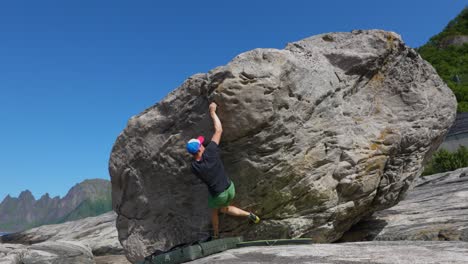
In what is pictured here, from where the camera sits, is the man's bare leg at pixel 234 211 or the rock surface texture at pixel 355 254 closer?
the rock surface texture at pixel 355 254

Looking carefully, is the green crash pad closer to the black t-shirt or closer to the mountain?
the black t-shirt

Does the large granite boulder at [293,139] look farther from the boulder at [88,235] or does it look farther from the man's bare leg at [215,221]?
the boulder at [88,235]

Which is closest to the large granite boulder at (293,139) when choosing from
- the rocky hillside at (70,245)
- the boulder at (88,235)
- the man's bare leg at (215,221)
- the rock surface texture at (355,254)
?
the man's bare leg at (215,221)

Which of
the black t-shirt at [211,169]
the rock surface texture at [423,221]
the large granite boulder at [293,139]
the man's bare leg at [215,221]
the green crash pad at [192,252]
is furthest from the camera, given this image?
the rock surface texture at [423,221]

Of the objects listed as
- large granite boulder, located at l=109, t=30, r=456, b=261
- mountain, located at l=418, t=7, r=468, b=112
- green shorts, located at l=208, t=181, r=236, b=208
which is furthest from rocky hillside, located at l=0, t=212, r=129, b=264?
mountain, located at l=418, t=7, r=468, b=112

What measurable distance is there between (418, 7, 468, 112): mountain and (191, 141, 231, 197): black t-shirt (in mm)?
52170

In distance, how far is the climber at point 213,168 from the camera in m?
9.12

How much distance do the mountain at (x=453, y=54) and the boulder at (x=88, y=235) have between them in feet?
152

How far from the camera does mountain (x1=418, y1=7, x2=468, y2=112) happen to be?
2226 inches

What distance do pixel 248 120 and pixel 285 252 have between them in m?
3.35

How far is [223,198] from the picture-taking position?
9.29 metres

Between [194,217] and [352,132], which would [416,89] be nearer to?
[352,132]

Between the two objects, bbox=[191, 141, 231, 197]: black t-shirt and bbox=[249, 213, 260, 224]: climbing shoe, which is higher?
bbox=[191, 141, 231, 197]: black t-shirt

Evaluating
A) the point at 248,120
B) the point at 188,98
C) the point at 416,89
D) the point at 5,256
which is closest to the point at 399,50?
the point at 416,89
